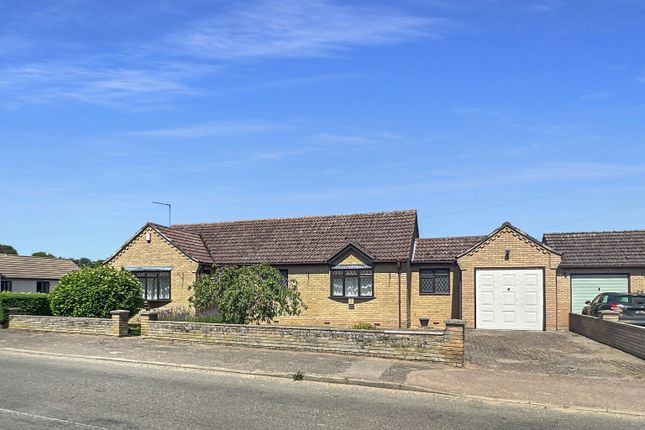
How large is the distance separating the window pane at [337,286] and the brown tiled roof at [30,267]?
2391cm

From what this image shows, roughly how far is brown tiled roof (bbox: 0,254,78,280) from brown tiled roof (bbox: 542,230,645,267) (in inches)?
1295

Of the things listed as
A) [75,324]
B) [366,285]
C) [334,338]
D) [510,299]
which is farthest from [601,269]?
[75,324]

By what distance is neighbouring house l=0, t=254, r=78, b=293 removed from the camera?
43875mm

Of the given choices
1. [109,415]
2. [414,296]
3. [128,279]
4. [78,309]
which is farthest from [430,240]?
[109,415]

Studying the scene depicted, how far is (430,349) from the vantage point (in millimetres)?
13922

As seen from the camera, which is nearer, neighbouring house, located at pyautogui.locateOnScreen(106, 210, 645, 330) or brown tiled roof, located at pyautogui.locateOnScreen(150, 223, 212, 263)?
neighbouring house, located at pyautogui.locateOnScreen(106, 210, 645, 330)

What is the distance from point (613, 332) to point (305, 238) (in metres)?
15.2

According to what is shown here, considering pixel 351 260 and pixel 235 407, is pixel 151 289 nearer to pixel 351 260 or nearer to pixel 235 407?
pixel 351 260

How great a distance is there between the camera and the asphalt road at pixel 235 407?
27.8 ft

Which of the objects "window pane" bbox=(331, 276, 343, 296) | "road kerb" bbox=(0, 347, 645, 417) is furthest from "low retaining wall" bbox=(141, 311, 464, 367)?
"window pane" bbox=(331, 276, 343, 296)

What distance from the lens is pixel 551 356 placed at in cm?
1569

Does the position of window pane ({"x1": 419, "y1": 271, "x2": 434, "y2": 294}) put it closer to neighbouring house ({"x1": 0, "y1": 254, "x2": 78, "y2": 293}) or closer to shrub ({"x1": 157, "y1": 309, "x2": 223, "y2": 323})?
shrub ({"x1": 157, "y1": 309, "x2": 223, "y2": 323})

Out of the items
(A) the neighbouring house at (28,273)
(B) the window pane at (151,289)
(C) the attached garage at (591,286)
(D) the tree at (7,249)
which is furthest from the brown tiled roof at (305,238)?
(D) the tree at (7,249)

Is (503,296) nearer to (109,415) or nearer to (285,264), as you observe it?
(285,264)
